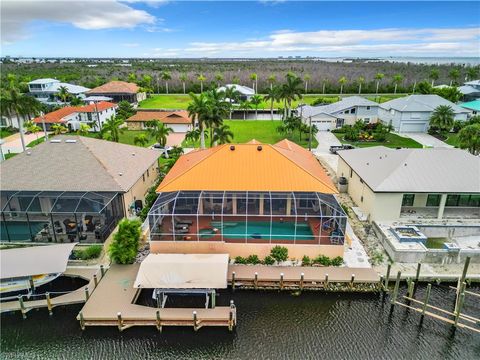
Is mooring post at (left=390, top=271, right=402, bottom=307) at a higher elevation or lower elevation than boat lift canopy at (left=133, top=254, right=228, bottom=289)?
lower

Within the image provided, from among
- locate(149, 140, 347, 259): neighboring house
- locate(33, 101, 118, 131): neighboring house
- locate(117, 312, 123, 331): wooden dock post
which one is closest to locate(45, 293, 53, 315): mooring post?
locate(117, 312, 123, 331): wooden dock post

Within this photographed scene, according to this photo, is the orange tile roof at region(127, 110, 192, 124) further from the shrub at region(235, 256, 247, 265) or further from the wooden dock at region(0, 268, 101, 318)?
the wooden dock at region(0, 268, 101, 318)

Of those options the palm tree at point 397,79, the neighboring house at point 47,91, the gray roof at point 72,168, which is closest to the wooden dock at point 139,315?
the gray roof at point 72,168

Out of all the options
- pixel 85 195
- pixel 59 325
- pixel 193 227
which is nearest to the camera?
pixel 59 325

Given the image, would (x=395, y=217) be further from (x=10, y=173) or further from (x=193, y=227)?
(x=10, y=173)

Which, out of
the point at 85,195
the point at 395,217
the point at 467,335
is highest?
the point at 85,195

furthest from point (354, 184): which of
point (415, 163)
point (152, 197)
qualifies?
point (152, 197)

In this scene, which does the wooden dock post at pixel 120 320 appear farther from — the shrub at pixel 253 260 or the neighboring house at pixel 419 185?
the neighboring house at pixel 419 185
